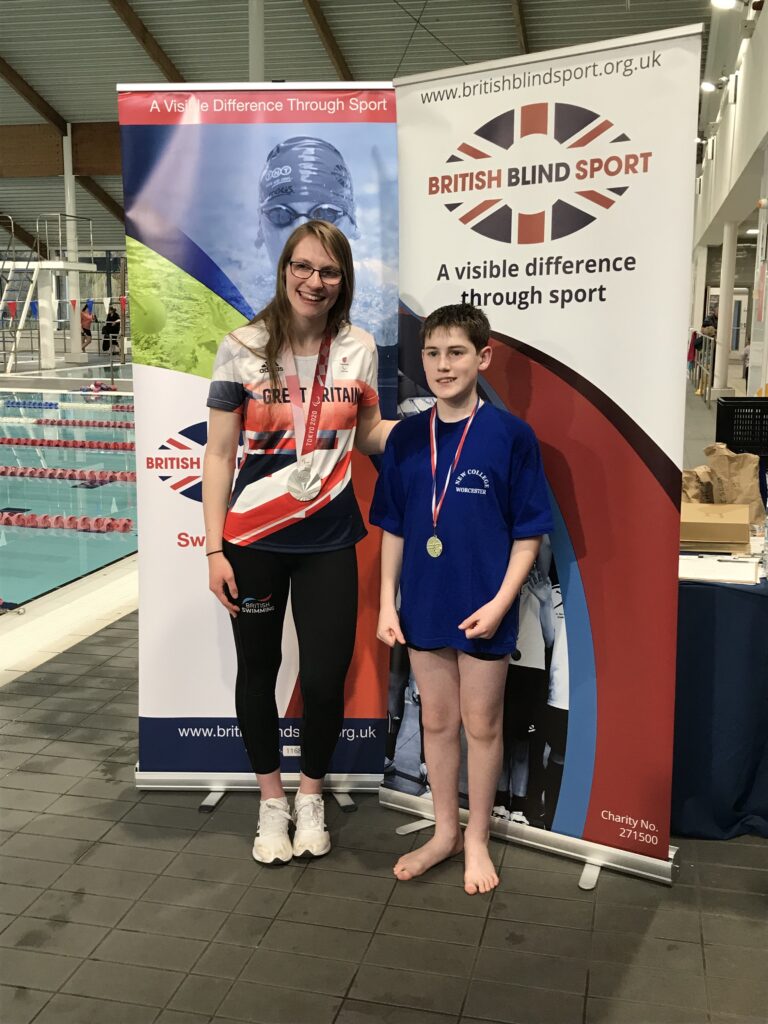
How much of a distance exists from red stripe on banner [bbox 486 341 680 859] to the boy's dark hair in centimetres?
18

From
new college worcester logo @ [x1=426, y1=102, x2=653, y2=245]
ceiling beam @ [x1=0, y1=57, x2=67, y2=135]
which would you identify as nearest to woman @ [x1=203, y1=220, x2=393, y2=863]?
new college worcester logo @ [x1=426, y1=102, x2=653, y2=245]

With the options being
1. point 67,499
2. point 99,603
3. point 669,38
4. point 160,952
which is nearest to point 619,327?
point 669,38

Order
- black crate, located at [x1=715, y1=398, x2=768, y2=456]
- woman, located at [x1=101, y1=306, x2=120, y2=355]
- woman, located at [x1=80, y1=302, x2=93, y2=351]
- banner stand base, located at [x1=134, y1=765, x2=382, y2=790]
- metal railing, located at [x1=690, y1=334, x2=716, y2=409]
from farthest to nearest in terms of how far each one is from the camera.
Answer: woman, located at [x1=80, y1=302, x2=93, y2=351] → woman, located at [x1=101, y1=306, x2=120, y2=355] → metal railing, located at [x1=690, y1=334, x2=716, y2=409] → black crate, located at [x1=715, y1=398, x2=768, y2=456] → banner stand base, located at [x1=134, y1=765, x2=382, y2=790]

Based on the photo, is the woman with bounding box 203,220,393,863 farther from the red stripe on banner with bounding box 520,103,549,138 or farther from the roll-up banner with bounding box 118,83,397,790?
the red stripe on banner with bounding box 520,103,549,138

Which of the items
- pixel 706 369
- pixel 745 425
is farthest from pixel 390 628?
pixel 706 369

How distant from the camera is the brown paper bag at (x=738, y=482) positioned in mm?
2889

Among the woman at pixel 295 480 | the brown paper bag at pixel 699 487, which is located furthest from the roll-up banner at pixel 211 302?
the brown paper bag at pixel 699 487

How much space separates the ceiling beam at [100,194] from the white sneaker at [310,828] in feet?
64.7

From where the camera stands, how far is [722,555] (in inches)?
100.0

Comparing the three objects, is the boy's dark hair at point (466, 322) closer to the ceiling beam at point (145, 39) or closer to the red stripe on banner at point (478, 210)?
the red stripe on banner at point (478, 210)

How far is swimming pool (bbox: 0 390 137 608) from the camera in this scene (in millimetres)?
5496

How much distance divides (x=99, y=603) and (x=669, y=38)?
3.40 m

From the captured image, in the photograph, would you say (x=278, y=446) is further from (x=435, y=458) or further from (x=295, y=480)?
(x=435, y=458)

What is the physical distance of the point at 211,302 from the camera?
2459 millimetres
